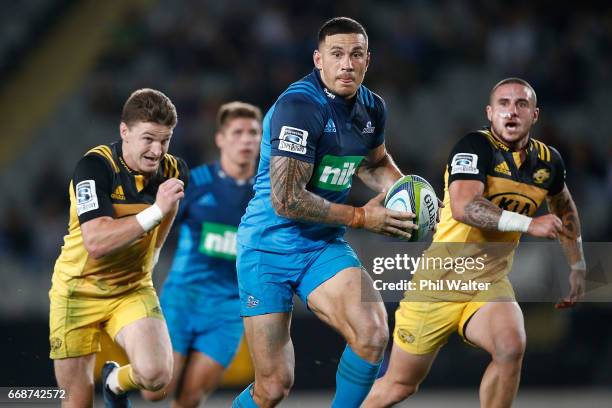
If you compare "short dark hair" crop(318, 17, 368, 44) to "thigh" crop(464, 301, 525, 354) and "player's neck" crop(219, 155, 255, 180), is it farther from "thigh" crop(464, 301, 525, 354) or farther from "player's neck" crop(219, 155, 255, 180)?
"player's neck" crop(219, 155, 255, 180)

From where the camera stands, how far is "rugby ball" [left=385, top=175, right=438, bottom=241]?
5395 millimetres

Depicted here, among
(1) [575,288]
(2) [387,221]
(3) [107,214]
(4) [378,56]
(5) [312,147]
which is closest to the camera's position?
(2) [387,221]

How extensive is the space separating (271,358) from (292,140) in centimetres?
123

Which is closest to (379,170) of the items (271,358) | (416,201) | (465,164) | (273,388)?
(465,164)

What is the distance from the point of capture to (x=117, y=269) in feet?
19.6

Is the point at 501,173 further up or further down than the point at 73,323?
further up

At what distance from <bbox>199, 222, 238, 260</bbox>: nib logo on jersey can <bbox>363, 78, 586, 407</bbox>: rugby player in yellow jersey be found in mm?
1460

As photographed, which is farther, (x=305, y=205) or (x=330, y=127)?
(x=330, y=127)

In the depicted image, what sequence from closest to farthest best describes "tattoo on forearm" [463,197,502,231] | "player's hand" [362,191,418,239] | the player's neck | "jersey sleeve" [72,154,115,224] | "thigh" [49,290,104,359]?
"player's hand" [362,191,418,239] → "jersey sleeve" [72,154,115,224] → "tattoo on forearm" [463,197,502,231] → "thigh" [49,290,104,359] → the player's neck

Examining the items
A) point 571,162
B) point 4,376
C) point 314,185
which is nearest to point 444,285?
point 314,185

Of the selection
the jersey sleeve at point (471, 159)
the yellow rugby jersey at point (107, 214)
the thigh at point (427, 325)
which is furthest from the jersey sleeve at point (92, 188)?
the jersey sleeve at point (471, 159)

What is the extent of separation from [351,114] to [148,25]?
912 cm

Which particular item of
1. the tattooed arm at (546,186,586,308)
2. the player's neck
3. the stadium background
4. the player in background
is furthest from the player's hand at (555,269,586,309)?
the stadium background

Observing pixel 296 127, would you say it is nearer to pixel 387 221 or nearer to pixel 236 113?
pixel 387 221
